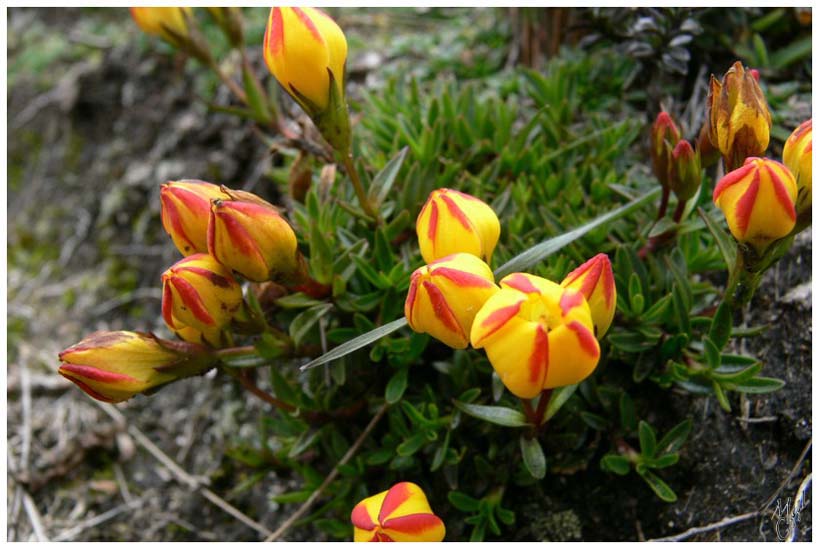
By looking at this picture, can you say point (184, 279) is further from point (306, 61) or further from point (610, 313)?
point (610, 313)

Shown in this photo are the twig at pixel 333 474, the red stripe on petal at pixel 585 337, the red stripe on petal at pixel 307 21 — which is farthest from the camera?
the twig at pixel 333 474

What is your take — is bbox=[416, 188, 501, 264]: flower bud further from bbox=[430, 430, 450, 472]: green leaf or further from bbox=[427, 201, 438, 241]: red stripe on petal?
bbox=[430, 430, 450, 472]: green leaf

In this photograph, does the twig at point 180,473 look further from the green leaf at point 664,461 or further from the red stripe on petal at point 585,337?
the red stripe on petal at point 585,337

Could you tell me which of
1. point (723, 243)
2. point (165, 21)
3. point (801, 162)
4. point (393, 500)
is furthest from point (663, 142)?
point (165, 21)

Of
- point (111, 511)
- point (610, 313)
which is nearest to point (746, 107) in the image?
point (610, 313)

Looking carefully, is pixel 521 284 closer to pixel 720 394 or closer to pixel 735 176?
pixel 735 176

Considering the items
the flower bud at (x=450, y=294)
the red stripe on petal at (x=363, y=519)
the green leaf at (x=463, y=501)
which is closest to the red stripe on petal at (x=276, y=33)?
the flower bud at (x=450, y=294)
